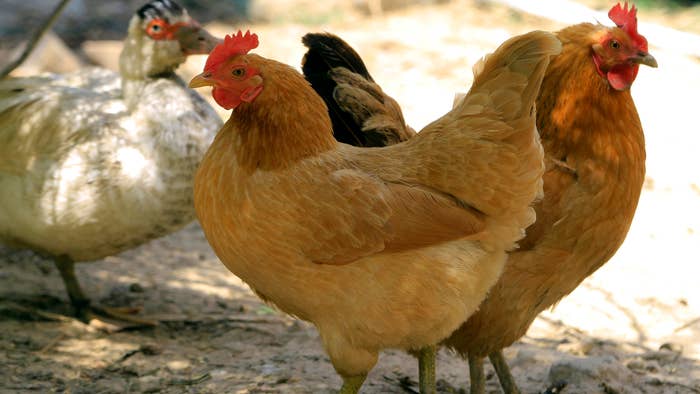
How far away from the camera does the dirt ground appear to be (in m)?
4.44

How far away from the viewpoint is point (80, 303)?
208 inches

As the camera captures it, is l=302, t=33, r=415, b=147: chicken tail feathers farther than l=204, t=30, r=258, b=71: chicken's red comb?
Yes

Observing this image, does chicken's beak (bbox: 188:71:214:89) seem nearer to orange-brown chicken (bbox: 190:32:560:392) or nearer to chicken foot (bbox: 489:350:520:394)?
orange-brown chicken (bbox: 190:32:560:392)

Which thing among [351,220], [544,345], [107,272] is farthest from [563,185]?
[107,272]

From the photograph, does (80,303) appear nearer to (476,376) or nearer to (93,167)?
(93,167)

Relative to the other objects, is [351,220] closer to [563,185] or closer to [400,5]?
[563,185]

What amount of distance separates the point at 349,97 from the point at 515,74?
0.94 metres

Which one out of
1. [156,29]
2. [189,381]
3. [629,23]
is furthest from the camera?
[156,29]

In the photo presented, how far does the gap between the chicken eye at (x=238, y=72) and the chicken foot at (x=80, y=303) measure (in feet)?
7.47

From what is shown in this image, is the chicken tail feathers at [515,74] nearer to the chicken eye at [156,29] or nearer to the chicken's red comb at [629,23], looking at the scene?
the chicken's red comb at [629,23]

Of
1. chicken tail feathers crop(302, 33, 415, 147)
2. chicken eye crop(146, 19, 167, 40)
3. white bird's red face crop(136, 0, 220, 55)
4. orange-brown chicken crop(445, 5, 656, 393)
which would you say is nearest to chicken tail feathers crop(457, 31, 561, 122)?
orange-brown chicken crop(445, 5, 656, 393)

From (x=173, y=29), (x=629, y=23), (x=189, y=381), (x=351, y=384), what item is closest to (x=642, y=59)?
(x=629, y=23)

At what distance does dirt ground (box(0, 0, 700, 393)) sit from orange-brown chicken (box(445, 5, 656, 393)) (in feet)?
2.00

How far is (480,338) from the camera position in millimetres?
Result: 3928
